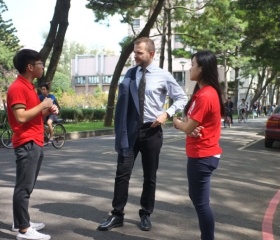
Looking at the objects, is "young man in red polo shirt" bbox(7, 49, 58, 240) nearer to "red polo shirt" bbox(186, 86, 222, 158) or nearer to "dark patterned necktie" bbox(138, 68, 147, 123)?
"dark patterned necktie" bbox(138, 68, 147, 123)

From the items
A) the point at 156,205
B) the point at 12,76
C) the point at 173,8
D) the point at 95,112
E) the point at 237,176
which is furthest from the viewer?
the point at 12,76

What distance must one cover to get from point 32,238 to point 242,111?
29.8 metres

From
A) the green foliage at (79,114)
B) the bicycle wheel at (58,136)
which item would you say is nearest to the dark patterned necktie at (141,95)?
the bicycle wheel at (58,136)

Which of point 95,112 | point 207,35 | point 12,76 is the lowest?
point 95,112

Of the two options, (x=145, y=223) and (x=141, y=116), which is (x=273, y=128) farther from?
(x=141, y=116)

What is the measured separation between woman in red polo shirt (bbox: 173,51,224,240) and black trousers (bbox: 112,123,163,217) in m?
0.79

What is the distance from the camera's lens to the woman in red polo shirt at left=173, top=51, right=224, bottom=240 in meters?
3.42

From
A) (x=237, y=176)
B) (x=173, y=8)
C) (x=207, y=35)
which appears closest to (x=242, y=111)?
(x=207, y=35)

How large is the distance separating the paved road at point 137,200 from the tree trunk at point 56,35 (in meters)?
7.97

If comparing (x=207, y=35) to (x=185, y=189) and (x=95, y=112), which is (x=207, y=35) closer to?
(x=95, y=112)

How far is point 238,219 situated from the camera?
5039 millimetres

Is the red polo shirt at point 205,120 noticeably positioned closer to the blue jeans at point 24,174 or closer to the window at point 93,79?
the blue jeans at point 24,174

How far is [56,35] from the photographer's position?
691 inches

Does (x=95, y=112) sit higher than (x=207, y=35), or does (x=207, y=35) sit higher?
(x=207, y=35)
